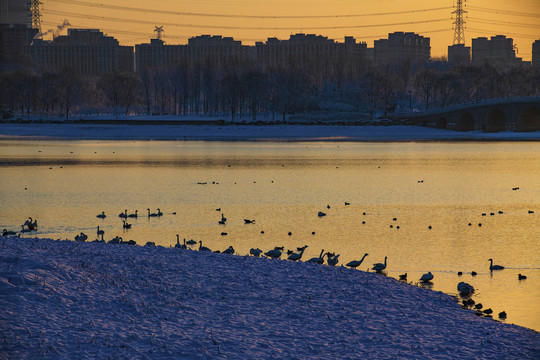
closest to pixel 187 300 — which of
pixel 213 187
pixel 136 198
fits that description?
pixel 136 198

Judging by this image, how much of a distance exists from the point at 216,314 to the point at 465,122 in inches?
5534

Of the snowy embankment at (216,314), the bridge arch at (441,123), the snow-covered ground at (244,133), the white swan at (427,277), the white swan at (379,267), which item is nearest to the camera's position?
the snowy embankment at (216,314)

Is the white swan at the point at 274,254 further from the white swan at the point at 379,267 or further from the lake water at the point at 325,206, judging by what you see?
the white swan at the point at 379,267

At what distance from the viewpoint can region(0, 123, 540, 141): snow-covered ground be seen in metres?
130

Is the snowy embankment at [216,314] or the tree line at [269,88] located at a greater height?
the tree line at [269,88]

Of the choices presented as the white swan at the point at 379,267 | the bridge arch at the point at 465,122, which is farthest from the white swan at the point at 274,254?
the bridge arch at the point at 465,122

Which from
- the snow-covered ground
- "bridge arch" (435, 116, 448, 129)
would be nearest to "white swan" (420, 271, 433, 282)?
the snow-covered ground

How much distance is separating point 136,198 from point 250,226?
1321cm

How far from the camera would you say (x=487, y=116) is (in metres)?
145

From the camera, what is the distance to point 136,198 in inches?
1730

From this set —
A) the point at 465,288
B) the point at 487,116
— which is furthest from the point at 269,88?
the point at 465,288

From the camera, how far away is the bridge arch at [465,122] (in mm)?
147125

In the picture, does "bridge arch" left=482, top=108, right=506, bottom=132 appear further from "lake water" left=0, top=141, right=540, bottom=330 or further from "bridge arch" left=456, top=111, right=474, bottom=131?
"lake water" left=0, top=141, right=540, bottom=330

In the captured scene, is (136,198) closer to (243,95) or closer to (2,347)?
(2,347)
